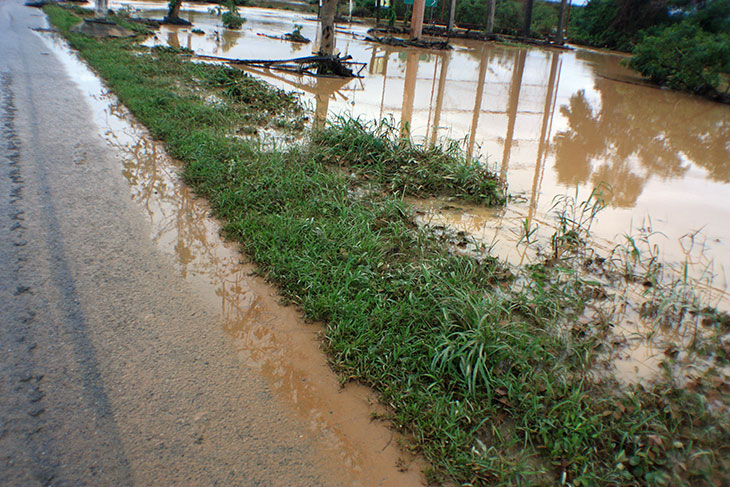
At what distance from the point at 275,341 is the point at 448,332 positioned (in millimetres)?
1133

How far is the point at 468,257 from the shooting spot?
14.9ft

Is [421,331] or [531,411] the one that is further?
[421,331]

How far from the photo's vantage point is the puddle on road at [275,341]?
2.73 metres

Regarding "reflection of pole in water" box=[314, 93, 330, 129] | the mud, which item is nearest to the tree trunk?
the mud

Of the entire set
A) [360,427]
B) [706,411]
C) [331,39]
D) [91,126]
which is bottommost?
[360,427]

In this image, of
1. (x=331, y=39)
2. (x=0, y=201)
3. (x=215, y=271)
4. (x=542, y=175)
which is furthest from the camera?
(x=331, y=39)

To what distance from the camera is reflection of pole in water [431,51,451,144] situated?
30.1 feet

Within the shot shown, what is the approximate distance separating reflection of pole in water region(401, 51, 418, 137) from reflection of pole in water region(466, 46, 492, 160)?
3.26 ft

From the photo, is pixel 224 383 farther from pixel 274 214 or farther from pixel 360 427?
pixel 274 214

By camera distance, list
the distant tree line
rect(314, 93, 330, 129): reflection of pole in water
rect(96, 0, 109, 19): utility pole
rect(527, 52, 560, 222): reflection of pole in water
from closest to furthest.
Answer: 1. rect(527, 52, 560, 222): reflection of pole in water
2. rect(314, 93, 330, 129): reflection of pole in water
3. the distant tree line
4. rect(96, 0, 109, 19): utility pole

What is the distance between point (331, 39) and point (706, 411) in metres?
13.8

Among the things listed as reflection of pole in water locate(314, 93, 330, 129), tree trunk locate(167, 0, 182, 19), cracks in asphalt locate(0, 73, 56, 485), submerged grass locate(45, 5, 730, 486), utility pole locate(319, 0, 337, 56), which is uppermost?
tree trunk locate(167, 0, 182, 19)

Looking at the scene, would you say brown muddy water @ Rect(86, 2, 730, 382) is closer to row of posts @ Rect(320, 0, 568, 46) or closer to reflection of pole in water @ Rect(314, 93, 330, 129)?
reflection of pole in water @ Rect(314, 93, 330, 129)

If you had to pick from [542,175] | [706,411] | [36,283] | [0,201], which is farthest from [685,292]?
[0,201]
